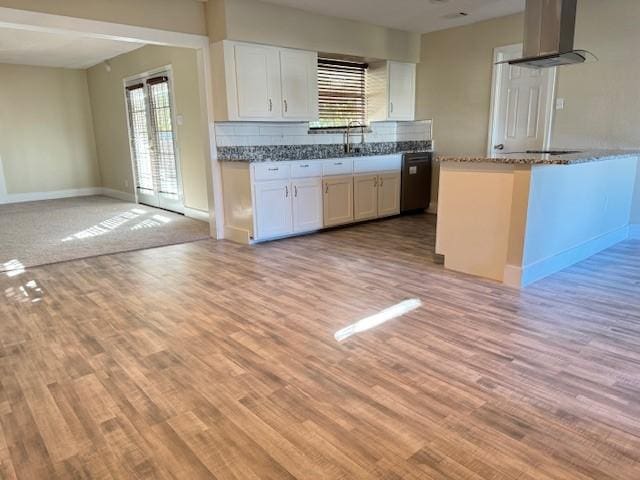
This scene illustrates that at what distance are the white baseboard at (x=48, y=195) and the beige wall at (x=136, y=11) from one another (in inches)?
224

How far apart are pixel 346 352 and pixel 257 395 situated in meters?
0.59

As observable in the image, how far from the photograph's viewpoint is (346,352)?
2479 millimetres

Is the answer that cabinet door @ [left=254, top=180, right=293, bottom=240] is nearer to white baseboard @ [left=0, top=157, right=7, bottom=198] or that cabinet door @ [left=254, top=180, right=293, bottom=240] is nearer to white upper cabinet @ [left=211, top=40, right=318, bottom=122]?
white upper cabinet @ [left=211, top=40, right=318, bottom=122]

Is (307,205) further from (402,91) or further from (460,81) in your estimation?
(460,81)

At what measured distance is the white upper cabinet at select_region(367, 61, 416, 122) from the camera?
6.29m

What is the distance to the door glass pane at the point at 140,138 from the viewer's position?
290 inches

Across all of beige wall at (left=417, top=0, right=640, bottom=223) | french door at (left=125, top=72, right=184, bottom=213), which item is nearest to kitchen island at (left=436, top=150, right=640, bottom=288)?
beige wall at (left=417, top=0, right=640, bottom=223)

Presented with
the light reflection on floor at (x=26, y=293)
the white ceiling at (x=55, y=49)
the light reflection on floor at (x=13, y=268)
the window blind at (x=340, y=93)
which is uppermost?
the white ceiling at (x=55, y=49)

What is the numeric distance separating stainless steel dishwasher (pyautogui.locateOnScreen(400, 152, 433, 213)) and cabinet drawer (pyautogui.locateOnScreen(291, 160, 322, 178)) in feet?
5.12

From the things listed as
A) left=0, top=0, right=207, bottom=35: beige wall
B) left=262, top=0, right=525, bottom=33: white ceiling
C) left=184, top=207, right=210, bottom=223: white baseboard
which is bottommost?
left=184, top=207, right=210, bottom=223: white baseboard

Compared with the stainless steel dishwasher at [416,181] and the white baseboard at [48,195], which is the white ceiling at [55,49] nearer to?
the white baseboard at [48,195]

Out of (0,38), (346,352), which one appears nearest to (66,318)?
(346,352)

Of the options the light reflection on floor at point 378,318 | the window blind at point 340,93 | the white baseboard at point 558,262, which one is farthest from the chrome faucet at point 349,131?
the light reflection on floor at point 378,318

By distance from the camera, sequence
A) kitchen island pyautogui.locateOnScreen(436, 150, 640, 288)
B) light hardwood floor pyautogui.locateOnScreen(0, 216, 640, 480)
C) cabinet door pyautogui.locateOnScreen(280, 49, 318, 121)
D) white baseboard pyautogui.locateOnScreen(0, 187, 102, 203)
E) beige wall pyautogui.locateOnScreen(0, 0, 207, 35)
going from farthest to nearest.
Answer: white baseboard pyautogui.locateOnScreen(0, 187, 102, 203)
cabinet door pyautogui.locateOnScreen(280, 49, 318, 121)
beige wall pyautogui.locateOnScreen(0, 0, 207, 35)
kitchen island pyautogui.locateOnScreen(436, 150, 640, 288)
light hardwood floor pyautogui.locateOnScreen(0, 216, 640, 480)
